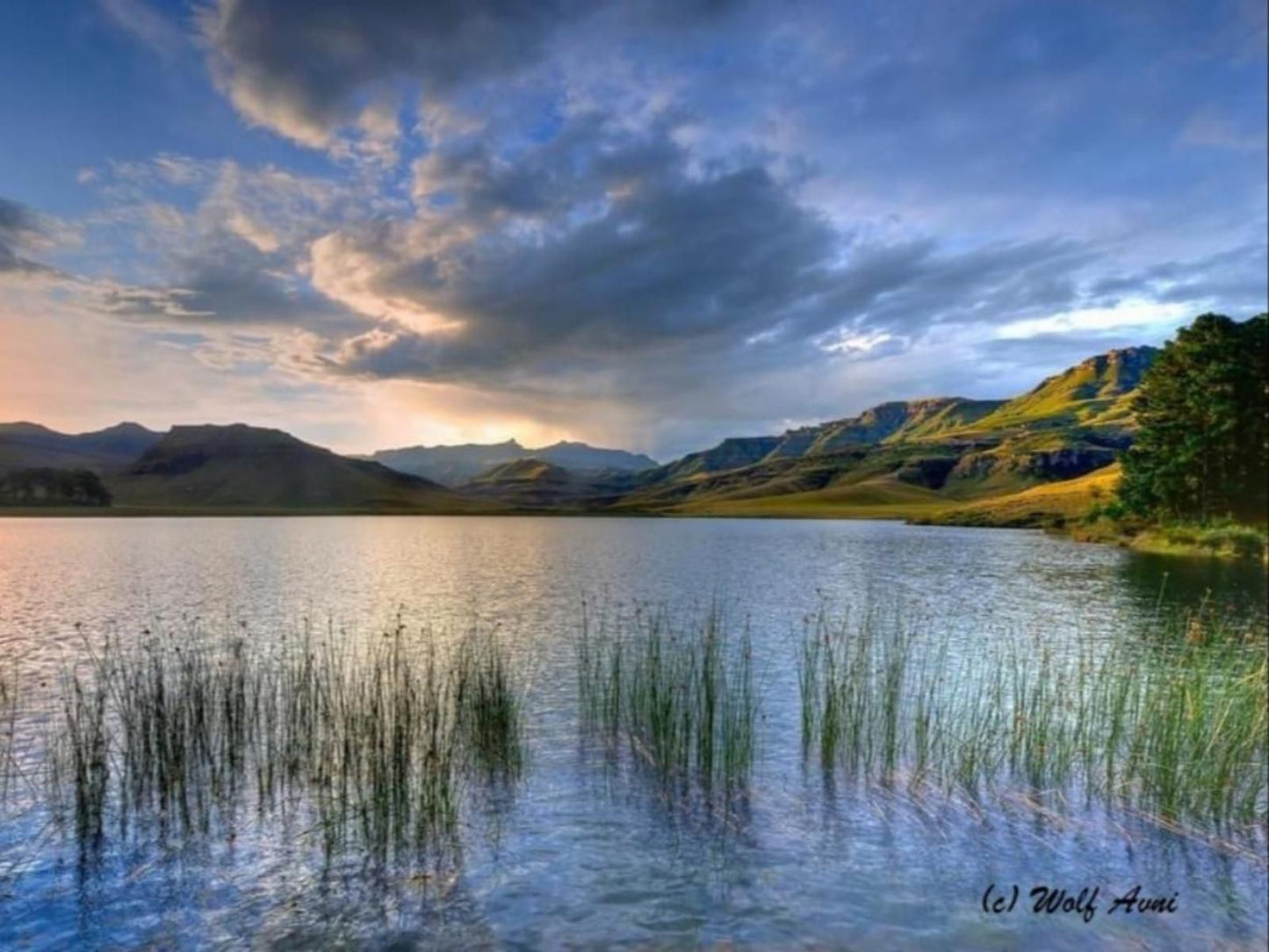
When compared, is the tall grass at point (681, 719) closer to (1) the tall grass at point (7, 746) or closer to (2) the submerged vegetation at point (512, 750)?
(2) the submerged vegetation at point (512, 750)

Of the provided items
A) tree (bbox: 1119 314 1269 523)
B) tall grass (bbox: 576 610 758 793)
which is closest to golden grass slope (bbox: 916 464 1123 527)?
tree (bbox: 1119 314 1269 523)

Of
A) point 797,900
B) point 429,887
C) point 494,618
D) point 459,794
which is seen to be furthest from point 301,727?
point 494,618

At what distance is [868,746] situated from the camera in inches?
535

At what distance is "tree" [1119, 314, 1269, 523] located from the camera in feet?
184

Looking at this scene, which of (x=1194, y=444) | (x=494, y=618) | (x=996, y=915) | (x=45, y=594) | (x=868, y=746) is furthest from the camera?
(x=1194, y=444)

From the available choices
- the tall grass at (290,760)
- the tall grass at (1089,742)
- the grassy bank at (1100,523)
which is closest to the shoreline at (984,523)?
the grassy bank at (1100,523)

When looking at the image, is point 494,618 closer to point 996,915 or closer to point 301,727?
point 301,727

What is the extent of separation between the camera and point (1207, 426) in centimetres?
5788

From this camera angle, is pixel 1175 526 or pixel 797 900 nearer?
pixel 797 900

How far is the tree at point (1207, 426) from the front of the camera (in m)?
56.1

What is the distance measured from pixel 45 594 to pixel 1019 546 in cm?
6842

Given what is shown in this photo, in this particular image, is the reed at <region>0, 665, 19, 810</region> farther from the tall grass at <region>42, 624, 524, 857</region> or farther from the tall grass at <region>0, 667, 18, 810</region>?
the tall grass at <region>42, 624, 524, 857</region>

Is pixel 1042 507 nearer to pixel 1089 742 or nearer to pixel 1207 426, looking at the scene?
pixel 1207 426

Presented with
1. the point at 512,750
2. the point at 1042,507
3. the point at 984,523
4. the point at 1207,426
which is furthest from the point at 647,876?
the point at 984,523
